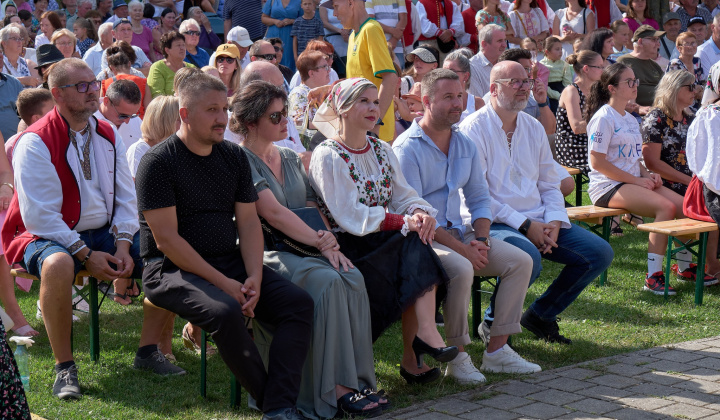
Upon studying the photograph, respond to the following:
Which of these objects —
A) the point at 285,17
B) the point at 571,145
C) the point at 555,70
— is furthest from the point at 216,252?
the point at 285,17

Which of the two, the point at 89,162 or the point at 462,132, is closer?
the point at 89,162

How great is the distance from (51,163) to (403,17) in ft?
21.6

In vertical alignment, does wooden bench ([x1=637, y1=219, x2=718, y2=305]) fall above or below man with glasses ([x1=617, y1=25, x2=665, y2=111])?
below

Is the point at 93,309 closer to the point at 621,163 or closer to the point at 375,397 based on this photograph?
the point at 375,397

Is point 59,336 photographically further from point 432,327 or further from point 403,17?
point 403,17

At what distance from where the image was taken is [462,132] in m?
5.36

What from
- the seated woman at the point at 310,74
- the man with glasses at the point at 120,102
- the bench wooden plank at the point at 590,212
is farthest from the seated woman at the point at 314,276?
the bench wooden plank at the point at 590,212

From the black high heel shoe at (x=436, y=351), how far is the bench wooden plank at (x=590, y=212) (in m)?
2.68

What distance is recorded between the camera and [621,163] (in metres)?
7.06

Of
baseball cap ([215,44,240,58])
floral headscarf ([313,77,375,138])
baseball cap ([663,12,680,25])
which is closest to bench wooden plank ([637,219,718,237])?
floral headscarf ([313,77,375,138])

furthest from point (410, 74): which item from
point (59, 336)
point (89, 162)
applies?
point (59, 336)

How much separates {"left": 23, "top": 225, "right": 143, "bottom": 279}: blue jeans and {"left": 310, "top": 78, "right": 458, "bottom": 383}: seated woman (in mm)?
1164

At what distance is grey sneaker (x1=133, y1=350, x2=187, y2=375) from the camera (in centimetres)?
477

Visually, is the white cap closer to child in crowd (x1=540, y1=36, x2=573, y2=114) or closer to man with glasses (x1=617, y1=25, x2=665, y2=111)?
child in crowd (x1=540, y1=36, x2=573, y2=114)
